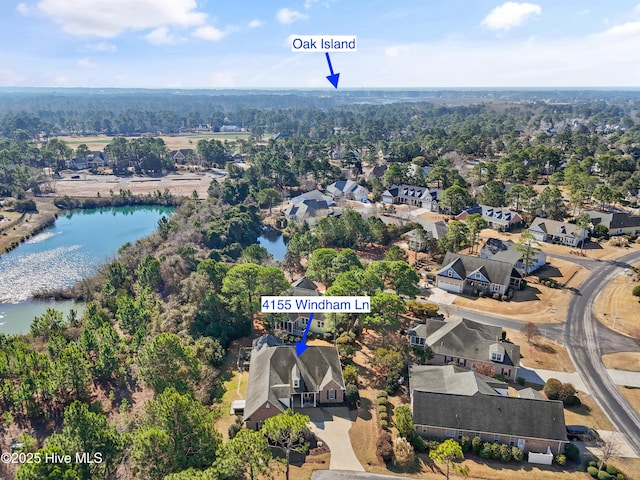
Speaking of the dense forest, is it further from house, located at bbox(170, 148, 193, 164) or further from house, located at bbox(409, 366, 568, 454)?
house, located at bbox(170, 148, 193, 164)

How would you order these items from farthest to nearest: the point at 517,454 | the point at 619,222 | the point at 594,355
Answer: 1. the point at 619,222
2. the point at 594,355
3. the point at 517,454

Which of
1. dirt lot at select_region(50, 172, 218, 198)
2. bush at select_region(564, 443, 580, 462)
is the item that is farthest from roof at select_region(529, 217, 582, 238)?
dirt lot at select_region(50, 172, 218, 198)

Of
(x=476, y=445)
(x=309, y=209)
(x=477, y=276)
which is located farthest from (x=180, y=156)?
(x=476, y=445)

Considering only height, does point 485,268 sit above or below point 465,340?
above

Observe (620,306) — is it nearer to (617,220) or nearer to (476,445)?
Result: (617,220)

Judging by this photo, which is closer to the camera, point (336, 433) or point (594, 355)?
point (336, 433)

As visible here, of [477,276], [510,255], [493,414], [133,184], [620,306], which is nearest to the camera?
[493,414]

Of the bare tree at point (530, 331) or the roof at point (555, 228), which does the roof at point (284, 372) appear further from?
the roof at point (555, 228)

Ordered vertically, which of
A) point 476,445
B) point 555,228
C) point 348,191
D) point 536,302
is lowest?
point 476,445

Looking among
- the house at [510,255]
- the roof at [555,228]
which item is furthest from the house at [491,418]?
the roof at [555,228]
